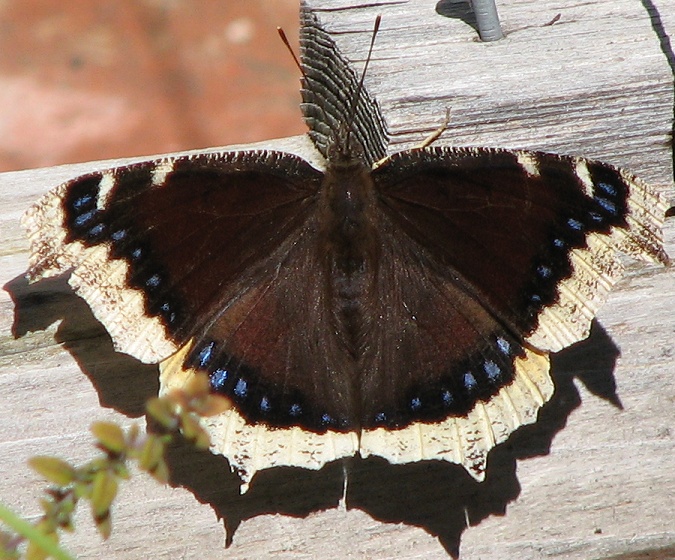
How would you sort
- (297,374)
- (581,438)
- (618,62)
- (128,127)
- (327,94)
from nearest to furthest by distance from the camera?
1. (581,438)
2. (297,374)
3. (618,62)
4. (327,94)
5. (128,127)

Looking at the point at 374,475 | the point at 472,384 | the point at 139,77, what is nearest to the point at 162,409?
the point at 374,475

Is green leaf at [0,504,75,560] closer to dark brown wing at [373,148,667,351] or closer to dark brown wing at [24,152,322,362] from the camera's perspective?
dark brown wing at [24,152,322,362]

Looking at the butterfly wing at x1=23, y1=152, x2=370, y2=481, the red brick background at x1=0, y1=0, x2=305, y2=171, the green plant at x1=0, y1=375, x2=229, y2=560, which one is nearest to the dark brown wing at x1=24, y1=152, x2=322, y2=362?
the butterfly wing at x1=23, y1=152, x2=370, y2=481

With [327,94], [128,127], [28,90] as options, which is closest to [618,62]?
[327,94]

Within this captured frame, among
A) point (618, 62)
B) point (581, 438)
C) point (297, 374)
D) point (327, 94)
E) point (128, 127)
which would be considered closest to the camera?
point (581, 438)

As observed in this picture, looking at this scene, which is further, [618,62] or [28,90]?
[28,90]

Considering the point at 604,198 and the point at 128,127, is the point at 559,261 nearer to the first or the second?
the point at 604,198

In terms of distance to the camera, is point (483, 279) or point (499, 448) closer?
point (499, 448)

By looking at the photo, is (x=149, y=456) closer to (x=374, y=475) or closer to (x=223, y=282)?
(x=374, y=475)
